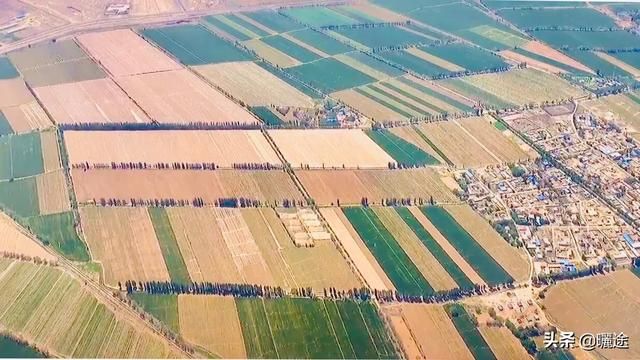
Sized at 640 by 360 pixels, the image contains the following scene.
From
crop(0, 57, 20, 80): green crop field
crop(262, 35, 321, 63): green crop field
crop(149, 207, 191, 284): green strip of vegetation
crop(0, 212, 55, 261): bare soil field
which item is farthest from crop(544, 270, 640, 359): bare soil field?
crop(0, 57, 20, 80): green crop field

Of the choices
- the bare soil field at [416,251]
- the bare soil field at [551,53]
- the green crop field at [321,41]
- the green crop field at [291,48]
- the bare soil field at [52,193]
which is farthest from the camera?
the green crop field at [321,41]

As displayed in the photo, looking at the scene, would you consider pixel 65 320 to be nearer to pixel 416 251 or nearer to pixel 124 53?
pixel 416 251

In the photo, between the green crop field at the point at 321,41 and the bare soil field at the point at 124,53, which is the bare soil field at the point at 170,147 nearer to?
the bare soil field at the point at 124,53

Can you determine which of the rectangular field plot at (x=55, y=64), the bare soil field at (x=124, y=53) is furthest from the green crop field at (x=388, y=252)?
the rectangular field plot at (x=55, y=64)

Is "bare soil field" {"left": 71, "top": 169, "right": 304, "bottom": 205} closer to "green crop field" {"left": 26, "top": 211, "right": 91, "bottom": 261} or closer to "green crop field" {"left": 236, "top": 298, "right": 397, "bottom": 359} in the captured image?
"green crop field" {"left": 26, "top": 211, "right": 91, "bottom": 261}

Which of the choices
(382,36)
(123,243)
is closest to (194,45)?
(382,36)

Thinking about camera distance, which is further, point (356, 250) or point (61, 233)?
point (61, 233)
